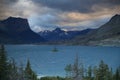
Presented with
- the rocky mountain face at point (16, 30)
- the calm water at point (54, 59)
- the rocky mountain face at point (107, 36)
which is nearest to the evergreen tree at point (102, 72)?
the calm water at point (54, 59)

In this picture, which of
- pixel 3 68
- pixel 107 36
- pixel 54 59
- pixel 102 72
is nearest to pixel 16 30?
pixel 107 36

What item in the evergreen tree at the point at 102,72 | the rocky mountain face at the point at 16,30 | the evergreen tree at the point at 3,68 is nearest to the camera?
the evergreen tree at the point at 3,68

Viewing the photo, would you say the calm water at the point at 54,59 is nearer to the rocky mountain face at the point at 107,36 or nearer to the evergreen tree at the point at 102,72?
the evergreen tree at the point at 102,72

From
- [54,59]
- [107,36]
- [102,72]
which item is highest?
[107,36]

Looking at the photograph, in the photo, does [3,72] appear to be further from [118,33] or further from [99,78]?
[118,33]

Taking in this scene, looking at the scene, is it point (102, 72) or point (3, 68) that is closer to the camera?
point (3, 68)

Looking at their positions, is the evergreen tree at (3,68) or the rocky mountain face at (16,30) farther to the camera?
the rocky mountain face at (16,30)

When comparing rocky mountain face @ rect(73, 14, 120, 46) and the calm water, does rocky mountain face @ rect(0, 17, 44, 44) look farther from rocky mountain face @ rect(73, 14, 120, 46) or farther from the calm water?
the calm water

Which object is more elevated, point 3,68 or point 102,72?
point 3,68

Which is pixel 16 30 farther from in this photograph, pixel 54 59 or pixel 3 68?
pixel 3 68

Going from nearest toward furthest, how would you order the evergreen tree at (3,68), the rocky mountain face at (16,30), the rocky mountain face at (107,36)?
1. the evergreen tree at (3,68)
2. the rocky mountain face at (16,30)
3. the rocky mountain face at (107,36)

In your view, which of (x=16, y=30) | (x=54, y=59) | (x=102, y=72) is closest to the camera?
(x=102, y=72)

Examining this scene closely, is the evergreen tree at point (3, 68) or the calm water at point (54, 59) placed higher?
the evergreen tree at point (3, 68)

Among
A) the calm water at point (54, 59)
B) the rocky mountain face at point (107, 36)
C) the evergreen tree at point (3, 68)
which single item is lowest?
the calm water at point (54, 59)
